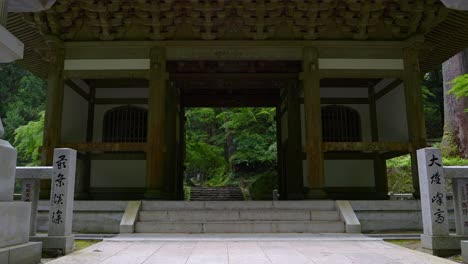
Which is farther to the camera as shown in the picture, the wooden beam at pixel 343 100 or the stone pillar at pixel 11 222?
the wooden beam at pixel 343 100

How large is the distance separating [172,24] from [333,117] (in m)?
6.09

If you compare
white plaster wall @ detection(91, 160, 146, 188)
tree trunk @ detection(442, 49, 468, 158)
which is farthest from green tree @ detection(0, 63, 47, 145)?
tree trunk @ detection(442, 49, 468, 158)

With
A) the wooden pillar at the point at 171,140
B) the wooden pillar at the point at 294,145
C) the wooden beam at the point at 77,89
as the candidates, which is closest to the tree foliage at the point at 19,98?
the wooden beam at the point at 77,89

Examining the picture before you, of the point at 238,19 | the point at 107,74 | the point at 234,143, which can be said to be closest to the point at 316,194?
the point at 238,19

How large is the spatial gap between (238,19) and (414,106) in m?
4.99

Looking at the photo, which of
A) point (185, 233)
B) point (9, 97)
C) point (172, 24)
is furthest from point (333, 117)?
point (9, 97)

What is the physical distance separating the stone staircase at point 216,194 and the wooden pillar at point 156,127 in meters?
12.5

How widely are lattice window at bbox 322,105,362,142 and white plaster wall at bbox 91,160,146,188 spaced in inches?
241

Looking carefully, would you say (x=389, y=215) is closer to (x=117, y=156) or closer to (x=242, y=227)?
(x=242, y=227)

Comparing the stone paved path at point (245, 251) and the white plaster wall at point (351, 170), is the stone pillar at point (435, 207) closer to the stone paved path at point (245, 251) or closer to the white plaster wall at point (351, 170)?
the stone paved path at point (245, 251)

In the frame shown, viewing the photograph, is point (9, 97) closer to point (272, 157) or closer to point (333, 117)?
point (272, 157)

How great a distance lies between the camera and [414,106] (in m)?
9.11

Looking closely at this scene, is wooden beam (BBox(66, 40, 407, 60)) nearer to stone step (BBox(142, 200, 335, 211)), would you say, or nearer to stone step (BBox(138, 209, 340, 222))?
stone step (BBox(142, 200, 335, 211))

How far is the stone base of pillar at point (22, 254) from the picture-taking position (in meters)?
3.62
